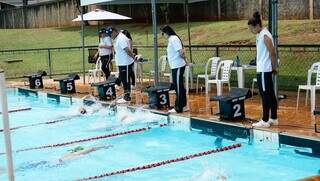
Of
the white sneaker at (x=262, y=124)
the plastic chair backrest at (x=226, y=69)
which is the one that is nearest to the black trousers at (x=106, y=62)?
the plastic chair backrest at (x=226, y=69)

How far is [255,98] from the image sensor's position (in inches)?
453

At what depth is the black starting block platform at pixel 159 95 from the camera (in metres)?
10.8

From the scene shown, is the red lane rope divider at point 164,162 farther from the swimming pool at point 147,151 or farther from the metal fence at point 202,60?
the metal fence at point 202,60

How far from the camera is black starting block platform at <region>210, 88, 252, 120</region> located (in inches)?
347

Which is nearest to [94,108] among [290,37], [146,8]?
[290,37]

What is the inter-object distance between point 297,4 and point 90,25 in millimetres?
16225

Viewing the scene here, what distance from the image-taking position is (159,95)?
1088 centimetres

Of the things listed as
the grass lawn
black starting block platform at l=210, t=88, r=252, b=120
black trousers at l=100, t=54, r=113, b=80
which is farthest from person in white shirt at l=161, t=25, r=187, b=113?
black trousers at l=100, t=54, r=113, b=80

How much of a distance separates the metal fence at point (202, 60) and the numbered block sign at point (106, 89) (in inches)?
86.7

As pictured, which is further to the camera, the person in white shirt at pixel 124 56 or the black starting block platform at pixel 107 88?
the black starting block platform at pixel 107 88

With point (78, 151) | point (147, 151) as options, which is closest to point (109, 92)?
point (78, 151)

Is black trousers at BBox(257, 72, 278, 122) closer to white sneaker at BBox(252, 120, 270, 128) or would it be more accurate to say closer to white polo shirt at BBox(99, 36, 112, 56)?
white sneaker at BBox(252, 120, 270, 128)

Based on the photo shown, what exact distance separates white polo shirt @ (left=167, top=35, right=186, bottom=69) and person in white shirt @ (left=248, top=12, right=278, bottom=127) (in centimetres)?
196

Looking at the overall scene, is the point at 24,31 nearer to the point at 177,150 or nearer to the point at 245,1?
the point at 245,1
